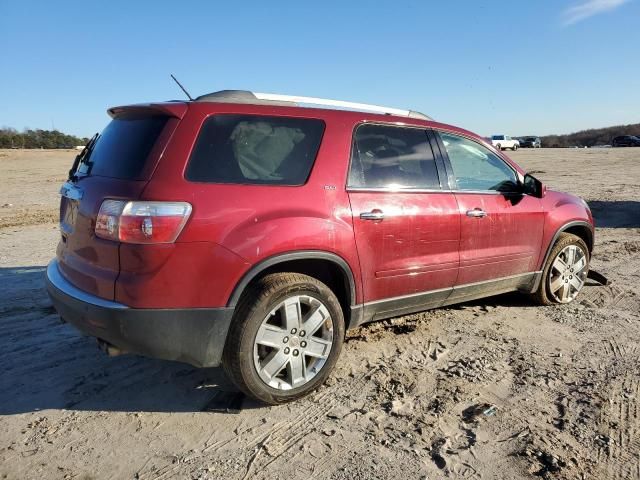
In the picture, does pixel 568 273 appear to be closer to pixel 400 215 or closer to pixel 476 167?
pixel 476 167

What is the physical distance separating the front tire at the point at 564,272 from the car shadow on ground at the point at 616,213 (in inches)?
203

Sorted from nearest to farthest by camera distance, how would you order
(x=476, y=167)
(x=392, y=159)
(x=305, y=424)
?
(x=305, y=424), (x=392, y=159), (x=476, y=167)

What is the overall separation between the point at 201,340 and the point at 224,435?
545 millimetres

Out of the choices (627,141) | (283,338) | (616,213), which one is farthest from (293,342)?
(627,141)

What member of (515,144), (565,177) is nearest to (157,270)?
(565,177)

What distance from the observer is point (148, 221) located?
274 centimetres

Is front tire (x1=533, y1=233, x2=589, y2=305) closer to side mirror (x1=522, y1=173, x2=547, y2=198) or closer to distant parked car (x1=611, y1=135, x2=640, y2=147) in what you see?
side mirror (x1=522, y1=173, x2=547, y2=198)

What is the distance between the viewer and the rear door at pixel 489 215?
413cm

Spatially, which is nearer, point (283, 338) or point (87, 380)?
point (283, 338)

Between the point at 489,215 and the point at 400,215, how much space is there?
1030 millimetres

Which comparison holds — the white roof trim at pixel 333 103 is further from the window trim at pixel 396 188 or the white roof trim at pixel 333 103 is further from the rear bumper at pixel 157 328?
the rear bumper at pixel 157 328

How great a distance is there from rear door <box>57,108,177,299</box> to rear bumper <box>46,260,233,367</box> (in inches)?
4.0

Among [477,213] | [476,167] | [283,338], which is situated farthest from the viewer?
[476,167]

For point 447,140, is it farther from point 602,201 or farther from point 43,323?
point 602,201
